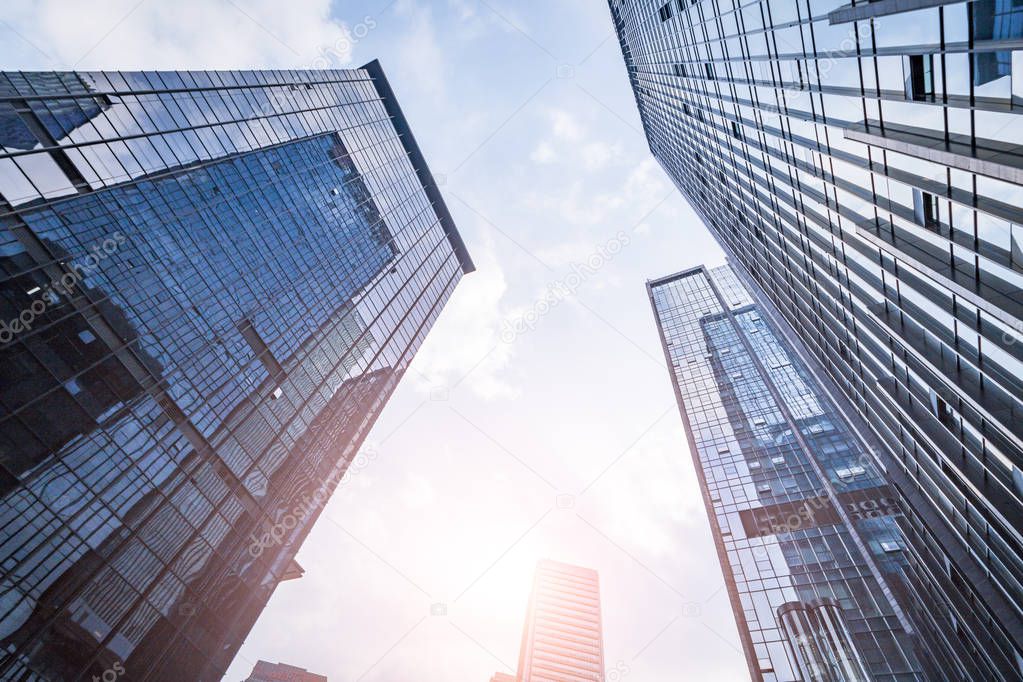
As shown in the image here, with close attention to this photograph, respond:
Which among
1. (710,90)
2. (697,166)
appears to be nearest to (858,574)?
(697,166)

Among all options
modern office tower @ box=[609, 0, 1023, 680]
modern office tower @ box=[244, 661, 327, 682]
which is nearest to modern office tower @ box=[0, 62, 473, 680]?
modern office tower @ box=[609, 0, 1023, 680]

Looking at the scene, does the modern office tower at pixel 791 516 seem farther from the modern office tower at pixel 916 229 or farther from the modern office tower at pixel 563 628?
the modern office tower at pixel 563 628

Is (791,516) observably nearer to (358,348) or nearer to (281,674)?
(358,348)

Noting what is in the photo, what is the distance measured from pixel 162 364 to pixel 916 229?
29275mm

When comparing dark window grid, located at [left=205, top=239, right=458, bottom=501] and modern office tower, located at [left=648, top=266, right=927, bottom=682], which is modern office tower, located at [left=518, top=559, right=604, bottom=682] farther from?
dark window grid, located at [left=205, top=239, right=458, bottom=501]

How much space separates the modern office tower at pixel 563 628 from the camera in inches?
5492

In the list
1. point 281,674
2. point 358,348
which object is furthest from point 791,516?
point 281,674

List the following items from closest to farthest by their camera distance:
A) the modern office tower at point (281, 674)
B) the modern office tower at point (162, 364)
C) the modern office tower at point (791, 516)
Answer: the modern office tower at point (162, 364), the modern office tower at point (791, 516), the modern office tower at point (281, 674)

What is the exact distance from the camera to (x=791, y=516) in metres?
49.3

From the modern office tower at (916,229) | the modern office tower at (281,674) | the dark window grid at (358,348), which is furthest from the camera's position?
the modern office tower at (281,674)

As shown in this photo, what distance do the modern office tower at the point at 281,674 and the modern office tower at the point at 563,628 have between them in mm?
59077

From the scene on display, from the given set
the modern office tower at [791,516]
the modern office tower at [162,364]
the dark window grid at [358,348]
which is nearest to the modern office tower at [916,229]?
the modern office tower at [791,516]

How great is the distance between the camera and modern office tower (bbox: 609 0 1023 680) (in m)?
10.4

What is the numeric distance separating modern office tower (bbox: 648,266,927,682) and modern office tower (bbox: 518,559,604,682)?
10442 cm
